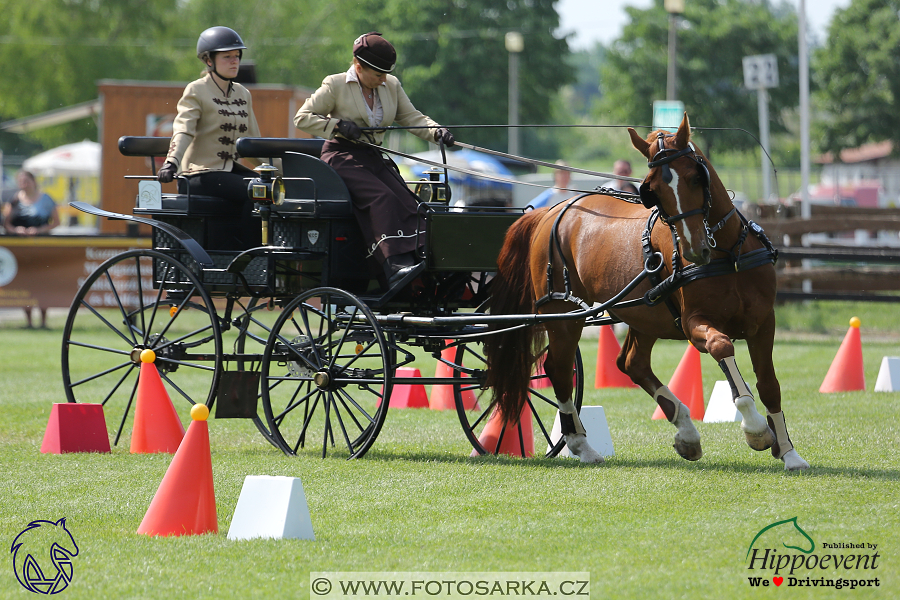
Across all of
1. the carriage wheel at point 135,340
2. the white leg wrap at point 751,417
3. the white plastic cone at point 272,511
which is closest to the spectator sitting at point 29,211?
the carriage wheel at point 135,340

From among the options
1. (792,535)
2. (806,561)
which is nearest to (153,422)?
(792,535)

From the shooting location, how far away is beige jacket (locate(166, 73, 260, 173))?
7934 mm

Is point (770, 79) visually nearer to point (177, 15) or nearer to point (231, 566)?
point (231, 566)

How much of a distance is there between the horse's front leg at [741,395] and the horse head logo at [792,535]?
965mm

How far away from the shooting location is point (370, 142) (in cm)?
759

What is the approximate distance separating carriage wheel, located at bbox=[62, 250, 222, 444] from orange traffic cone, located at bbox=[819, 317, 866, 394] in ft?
18.3

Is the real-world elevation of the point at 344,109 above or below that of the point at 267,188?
above

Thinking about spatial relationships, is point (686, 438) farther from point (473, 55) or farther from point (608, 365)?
point (473, 55)

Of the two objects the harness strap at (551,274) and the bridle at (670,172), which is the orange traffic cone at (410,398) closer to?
the harness strap at (551,274)

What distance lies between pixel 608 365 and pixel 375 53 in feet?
16.4

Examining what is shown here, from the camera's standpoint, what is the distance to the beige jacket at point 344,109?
7.29m

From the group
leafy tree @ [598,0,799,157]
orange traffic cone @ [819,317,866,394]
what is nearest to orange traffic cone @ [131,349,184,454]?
orange traffic cone @ [819,317,866,394]

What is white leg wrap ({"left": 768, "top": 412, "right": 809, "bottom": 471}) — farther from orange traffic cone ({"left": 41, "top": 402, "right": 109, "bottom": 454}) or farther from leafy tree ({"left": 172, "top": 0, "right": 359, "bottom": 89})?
leafy tree ({"left": 172, "top": 0, "right": 359, "bottom": 89})

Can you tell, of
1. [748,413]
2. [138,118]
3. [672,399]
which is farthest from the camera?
[138,118]
